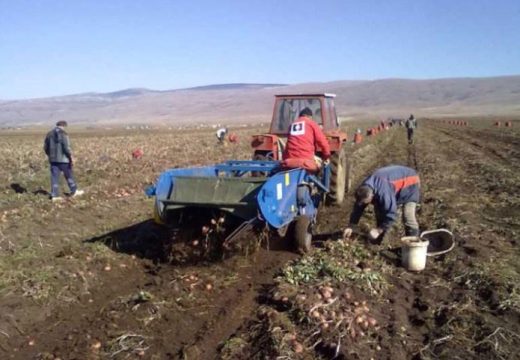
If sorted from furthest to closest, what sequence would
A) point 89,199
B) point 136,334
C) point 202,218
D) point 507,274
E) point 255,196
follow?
point 89,199
point 202,218
point 255,196
point 507,274
point 136,334

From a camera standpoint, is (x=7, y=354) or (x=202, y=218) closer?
(x=7, y=354)

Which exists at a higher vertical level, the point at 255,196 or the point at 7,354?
the point at 255,196

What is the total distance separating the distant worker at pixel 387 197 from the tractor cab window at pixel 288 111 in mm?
3656

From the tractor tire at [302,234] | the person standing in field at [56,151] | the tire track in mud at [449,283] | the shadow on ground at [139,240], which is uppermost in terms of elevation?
the person standing in field at [56,151]

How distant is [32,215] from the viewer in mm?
9055

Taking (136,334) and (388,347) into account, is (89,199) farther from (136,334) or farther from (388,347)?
(388,347)

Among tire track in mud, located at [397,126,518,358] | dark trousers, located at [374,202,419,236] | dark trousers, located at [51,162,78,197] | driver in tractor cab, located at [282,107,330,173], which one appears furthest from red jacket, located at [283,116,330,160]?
dark trousers, located at [51,162,78,197]

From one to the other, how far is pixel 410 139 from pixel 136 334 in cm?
2249

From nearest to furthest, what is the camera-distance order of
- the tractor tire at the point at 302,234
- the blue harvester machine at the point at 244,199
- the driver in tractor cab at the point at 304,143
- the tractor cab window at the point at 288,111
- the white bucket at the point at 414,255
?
the white bucket at the point at 414,255 → the blue harvester machine at the point at 244,199 → the tractor tire at the point at 302,234 → the driver in tractor cab at the point at 304,143 → the tractor cab window at the point at 288,111

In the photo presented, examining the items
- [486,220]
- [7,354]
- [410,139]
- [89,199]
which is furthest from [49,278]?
[410,139]

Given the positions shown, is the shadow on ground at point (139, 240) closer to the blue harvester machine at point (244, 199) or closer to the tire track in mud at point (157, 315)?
the tire track in mud at point (157, 315)

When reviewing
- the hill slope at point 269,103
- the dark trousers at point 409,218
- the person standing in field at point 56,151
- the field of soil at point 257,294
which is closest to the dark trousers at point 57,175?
the person standing in field at point 56,151

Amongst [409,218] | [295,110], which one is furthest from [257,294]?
[295,110]

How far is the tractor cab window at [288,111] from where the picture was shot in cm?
1004
